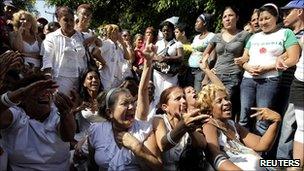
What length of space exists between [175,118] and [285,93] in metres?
1.97

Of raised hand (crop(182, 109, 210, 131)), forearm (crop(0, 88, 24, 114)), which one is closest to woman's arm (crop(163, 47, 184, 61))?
raised hand (crop(182, 109, 210, 131))

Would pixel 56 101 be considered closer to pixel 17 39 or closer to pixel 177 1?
pixel 17 39

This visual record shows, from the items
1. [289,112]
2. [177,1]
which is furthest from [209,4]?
[289,112]

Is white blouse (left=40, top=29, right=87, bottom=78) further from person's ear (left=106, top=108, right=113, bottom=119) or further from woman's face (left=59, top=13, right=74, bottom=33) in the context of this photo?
person's ear (left=106, top=108, right=113, bottom=119)

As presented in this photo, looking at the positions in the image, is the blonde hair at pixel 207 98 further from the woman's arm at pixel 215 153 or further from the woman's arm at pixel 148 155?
the woman's arm at pixel 148 155

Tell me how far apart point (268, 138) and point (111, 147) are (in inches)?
53.2

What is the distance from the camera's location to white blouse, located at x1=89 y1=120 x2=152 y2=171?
3.90 meters

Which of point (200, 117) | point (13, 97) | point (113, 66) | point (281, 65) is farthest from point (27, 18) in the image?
point (200, 117)

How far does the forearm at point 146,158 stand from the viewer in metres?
3.68

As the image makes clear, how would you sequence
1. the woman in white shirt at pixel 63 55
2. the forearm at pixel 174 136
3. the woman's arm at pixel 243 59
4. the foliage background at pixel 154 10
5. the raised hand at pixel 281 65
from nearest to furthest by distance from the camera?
the forearm at pixel 174 136 < the raised hand at pixel 281 65 < the woman's arm at pixel 243 59 < the woman in white shirt at pixel 63 55 < the foliage background at pixel 154 10

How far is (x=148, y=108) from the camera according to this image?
4.25 meters

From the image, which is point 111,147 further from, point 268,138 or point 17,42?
point 17,42

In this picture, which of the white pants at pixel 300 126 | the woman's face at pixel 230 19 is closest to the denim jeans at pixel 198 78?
the woman's face at pixel 230 19

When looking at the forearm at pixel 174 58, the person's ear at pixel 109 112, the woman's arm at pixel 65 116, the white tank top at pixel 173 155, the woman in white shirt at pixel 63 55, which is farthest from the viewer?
the forearm at pixel 174 58
